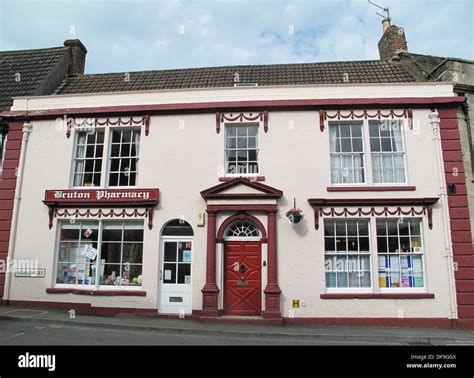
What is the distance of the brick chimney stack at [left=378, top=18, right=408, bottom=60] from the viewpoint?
1595cm

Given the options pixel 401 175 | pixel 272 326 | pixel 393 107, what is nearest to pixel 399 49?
pixel 393 107

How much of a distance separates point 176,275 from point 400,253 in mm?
6964

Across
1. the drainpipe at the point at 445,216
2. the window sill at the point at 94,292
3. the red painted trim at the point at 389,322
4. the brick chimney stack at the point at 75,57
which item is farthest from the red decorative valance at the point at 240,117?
the brick chimney stack at the point at 75,57

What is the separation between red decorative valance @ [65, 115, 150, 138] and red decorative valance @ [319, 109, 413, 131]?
19.3 feet

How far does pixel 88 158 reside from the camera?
41.5 feet

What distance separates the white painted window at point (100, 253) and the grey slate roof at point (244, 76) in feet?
20.2

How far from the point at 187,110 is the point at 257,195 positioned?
3.78 m

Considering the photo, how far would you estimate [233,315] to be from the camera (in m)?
11.1

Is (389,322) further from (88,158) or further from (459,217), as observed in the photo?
(88,158)

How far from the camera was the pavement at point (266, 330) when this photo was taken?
9.28 m

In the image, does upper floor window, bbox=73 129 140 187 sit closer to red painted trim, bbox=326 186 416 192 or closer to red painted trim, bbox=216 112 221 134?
red painted trim, bbox=216 112 221 134

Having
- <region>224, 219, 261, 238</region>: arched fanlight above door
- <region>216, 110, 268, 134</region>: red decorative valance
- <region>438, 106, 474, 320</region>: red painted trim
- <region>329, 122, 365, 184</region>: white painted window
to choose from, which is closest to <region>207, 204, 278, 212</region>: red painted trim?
<region>224, 219, 261, 238</region>: arched fanlight above door
